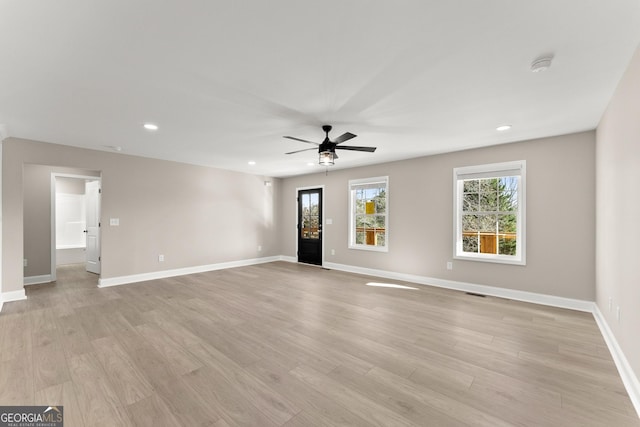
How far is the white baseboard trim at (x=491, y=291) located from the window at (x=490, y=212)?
493mm

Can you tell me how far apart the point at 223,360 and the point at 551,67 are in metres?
3.80

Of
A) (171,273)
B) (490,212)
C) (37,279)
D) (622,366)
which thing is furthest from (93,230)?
(622,366)

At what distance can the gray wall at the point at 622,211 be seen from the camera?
1.93m

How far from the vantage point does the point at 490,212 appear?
4.46 metres

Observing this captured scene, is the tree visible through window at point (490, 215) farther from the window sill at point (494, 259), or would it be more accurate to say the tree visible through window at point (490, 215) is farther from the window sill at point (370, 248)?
the window sill at point (370, 248)

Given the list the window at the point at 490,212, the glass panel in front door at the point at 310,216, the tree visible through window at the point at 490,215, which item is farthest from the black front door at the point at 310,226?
the tree visible through window at the point at 490,215

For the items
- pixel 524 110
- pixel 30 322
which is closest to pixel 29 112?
pixel 30 322

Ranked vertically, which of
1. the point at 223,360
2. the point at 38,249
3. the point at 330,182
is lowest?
the point at 223,360

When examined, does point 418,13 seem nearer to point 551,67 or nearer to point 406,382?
point 551,67

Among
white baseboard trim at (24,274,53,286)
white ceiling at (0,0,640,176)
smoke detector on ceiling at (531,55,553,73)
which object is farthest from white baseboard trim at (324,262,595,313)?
white baseboard trim at (24,274,53,286)

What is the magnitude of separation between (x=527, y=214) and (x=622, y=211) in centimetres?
190

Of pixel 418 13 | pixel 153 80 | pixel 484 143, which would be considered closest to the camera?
pixel 418 13

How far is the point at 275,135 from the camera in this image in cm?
389

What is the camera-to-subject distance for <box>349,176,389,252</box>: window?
5.86m
